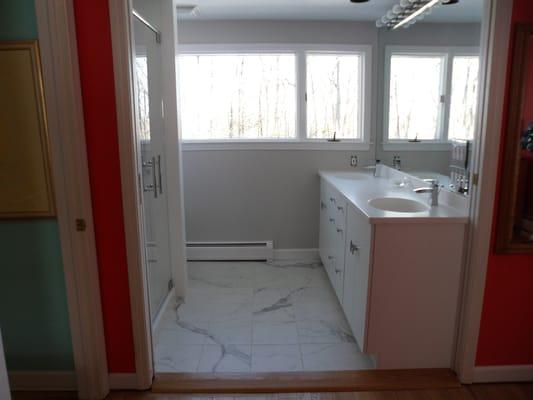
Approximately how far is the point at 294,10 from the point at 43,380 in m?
3.21

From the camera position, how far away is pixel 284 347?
2.41 m

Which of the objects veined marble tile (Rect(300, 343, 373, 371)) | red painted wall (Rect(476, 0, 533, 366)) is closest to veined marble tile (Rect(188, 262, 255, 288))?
veined marble tile (Rect(300, 343, 373, 371))

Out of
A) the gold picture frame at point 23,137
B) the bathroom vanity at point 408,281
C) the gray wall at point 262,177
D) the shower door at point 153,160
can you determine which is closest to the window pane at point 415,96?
the gray wall at point 262,177

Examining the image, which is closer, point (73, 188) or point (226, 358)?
point (73, 188)

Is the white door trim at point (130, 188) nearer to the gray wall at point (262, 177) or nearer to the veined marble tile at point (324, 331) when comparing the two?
the veined marble tile at point (324, 331)

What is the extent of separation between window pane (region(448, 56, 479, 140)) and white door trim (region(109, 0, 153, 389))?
1.80 m

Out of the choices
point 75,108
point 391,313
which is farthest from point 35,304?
point 391,313

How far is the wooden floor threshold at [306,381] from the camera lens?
202 centimetres

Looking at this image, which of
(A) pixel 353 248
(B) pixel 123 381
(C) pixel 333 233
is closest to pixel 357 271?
(A) pixel 353 248

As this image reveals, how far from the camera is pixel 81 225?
5.99ft

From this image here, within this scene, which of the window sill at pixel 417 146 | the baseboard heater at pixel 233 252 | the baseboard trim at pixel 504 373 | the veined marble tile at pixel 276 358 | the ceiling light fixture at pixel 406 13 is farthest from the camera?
the baseboard heater at pixel 233 252

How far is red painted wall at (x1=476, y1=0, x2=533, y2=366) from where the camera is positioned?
195 cm

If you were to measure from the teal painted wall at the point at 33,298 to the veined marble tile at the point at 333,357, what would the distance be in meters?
1.33

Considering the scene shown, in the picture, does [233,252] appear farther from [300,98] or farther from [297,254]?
[300,98]
